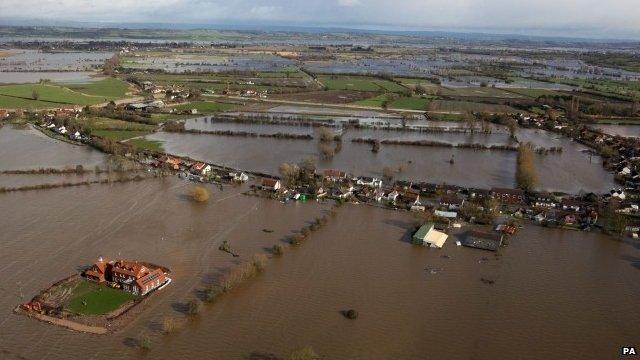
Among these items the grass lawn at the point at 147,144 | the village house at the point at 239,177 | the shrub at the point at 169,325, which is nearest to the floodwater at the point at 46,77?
the grass lawn at the point at 147,144

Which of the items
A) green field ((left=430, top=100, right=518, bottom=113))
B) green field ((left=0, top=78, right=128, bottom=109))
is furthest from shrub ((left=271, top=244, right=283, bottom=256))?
green field ((left=0, top=78, right=128, bottom=109))

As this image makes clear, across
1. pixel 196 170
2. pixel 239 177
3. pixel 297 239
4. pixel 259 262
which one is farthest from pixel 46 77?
pixel 259 262

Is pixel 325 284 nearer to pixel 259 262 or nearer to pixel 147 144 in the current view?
pixel 259 262

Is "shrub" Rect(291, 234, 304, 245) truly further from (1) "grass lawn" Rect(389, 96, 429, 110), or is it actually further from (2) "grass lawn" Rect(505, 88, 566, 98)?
(2) "grass lawn" Rect(505, 88, 566, 98)

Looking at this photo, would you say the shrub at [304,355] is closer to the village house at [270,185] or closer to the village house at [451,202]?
the village house at [451,202]

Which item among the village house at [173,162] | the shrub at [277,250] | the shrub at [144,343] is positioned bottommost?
the shrub at [144,343]

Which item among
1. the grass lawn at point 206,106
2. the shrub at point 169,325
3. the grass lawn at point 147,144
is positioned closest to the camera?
the shrub at point 169,325
